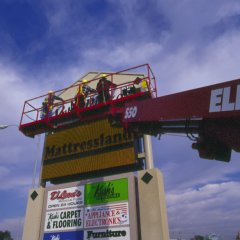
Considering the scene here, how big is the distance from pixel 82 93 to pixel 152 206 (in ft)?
31.2

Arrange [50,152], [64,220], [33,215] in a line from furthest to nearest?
[50,152], [33,215], [64,220]

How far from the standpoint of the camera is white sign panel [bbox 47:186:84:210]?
1692 centimetres

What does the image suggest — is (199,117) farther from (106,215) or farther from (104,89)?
(104,89)

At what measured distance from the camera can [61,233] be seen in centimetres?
1655

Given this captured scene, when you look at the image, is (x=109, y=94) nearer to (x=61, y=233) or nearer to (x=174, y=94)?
(x=61, y=233)

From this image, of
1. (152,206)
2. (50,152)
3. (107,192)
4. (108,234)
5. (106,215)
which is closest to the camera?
(152,206)

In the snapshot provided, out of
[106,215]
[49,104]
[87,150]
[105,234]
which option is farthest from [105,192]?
[49,104]

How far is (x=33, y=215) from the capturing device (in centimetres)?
1775

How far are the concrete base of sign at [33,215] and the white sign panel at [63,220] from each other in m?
0.55

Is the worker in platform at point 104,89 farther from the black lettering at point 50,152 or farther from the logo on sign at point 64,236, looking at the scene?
the logo on sign at point 64,236

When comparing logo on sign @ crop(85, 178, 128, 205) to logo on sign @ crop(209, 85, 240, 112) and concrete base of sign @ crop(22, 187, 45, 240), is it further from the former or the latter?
logo on sign @ crop(209, 85, 240, 112)

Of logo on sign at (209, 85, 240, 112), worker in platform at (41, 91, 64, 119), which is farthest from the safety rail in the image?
logo on sign at (209, 85, 240, 112)

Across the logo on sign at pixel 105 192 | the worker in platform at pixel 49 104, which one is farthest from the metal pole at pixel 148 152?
the worker in platform at pixel 49 104

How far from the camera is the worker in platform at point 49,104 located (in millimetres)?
21480
